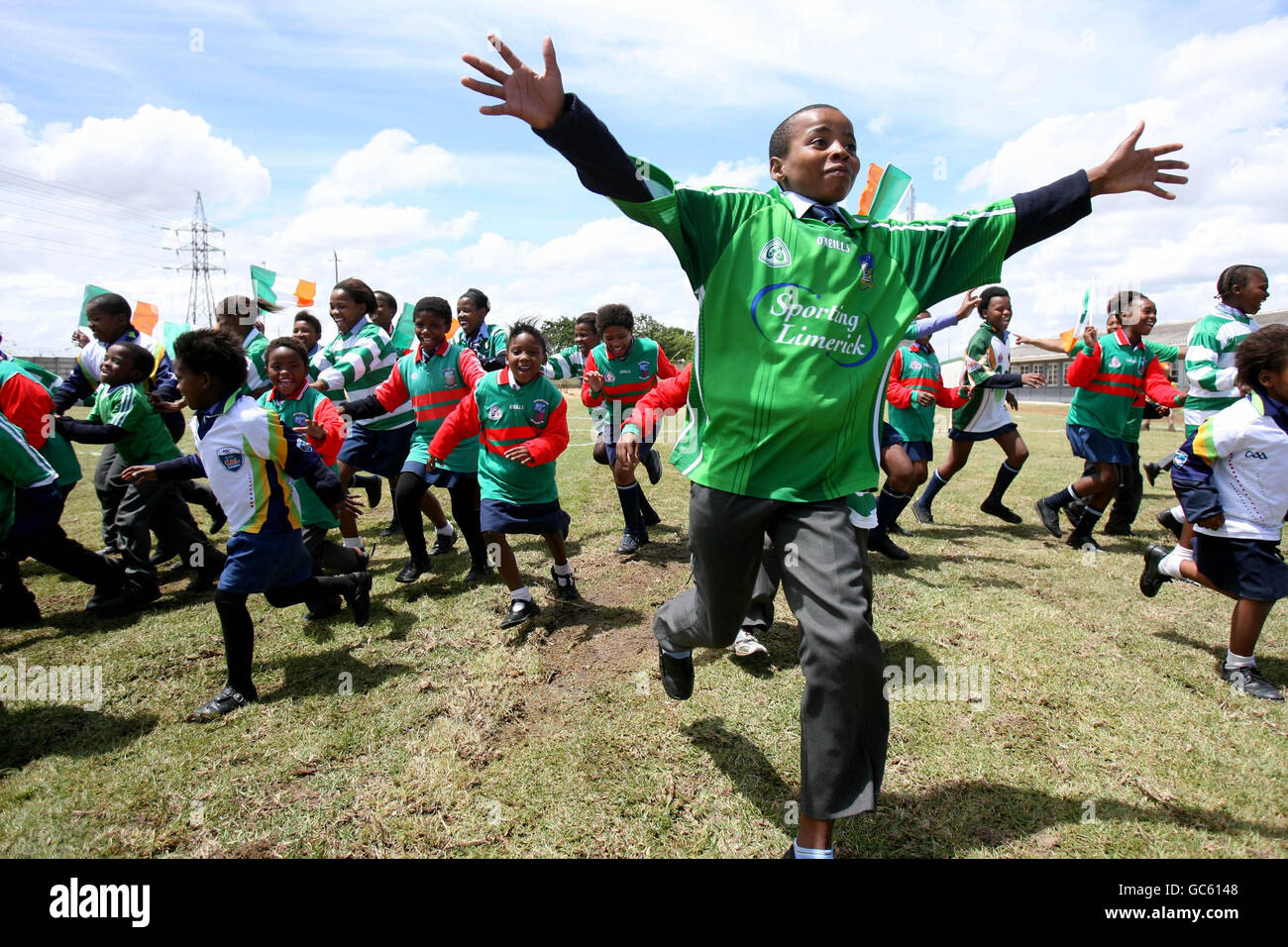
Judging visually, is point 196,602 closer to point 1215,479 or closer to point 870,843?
point 870,843

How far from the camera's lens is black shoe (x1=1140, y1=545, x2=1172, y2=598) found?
4.41m

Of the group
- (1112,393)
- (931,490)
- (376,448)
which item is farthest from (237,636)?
(1112,393)

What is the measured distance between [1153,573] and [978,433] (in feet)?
10.7

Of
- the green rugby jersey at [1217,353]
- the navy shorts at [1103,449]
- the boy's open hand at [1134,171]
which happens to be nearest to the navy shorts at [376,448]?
the boy's open hand at [1134,171]

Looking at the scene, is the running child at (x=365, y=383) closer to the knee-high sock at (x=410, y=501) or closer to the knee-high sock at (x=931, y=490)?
the knee-high sock at (x=410, y=501)

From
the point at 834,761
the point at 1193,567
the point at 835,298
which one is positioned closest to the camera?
the point at 834,761

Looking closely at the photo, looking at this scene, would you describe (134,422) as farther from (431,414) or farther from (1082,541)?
(1082,541)

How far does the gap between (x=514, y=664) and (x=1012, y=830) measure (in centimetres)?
262

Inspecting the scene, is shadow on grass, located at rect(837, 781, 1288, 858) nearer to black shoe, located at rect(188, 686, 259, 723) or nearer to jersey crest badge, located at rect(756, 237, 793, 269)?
jersey crest badge, located at rect(756, 237, 793, 269)

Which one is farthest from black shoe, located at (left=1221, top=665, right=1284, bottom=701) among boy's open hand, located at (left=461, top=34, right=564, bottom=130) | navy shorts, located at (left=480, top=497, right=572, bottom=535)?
boy's open hand, located at (left=461, top=34, right=564, bottom=130)

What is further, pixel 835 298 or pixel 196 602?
pixel 196 602

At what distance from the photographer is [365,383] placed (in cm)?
674
